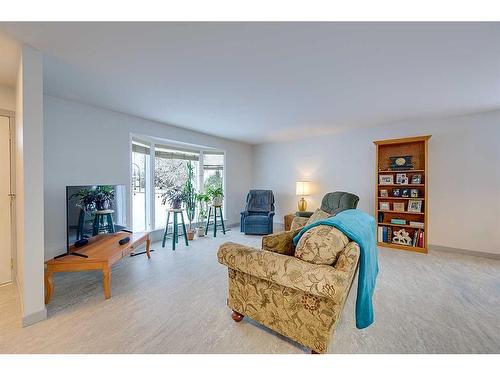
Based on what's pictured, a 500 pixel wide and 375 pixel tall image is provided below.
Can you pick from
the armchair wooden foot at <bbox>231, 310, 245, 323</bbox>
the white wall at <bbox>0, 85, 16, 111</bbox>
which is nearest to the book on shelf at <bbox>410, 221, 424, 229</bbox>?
the armchair wooden foot at <bbox>231, 310, 245, 323</bbox>

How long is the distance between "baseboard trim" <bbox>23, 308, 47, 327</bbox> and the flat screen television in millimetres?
688

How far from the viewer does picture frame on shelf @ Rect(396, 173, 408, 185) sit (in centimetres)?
394

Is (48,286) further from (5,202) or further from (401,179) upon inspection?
(401,179)

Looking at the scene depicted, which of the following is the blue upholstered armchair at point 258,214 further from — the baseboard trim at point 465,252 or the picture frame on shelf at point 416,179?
the baseboard trim at point 465,252

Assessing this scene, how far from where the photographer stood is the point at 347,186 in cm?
484

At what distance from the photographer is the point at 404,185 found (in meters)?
3.95

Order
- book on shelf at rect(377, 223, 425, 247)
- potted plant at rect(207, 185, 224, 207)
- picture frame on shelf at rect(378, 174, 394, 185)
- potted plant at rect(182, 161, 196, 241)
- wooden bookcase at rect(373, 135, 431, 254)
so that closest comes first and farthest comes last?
wooden bookcase at rect(373, 135, 431, 254) < book on shelf at rect(377, 223, 425, 247) < picture frame on shelf at rect(378, 174, 394, 185) < potted plant at rect(182, 161, 196, 241) < potted plant at rect(207, 185, 224, 207)

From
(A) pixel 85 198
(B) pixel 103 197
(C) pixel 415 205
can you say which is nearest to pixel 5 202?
(A) pixel 85 198

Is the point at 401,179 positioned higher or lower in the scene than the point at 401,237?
higher

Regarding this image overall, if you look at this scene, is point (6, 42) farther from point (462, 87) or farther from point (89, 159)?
point (462, 87)

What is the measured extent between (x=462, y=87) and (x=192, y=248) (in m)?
4.46

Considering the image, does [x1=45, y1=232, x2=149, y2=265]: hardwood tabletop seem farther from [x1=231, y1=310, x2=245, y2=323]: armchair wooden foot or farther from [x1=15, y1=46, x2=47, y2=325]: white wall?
[x1=231, y1=310, x2=245, y2=323]: armchair wooden foot

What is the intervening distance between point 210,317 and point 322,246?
119cm
